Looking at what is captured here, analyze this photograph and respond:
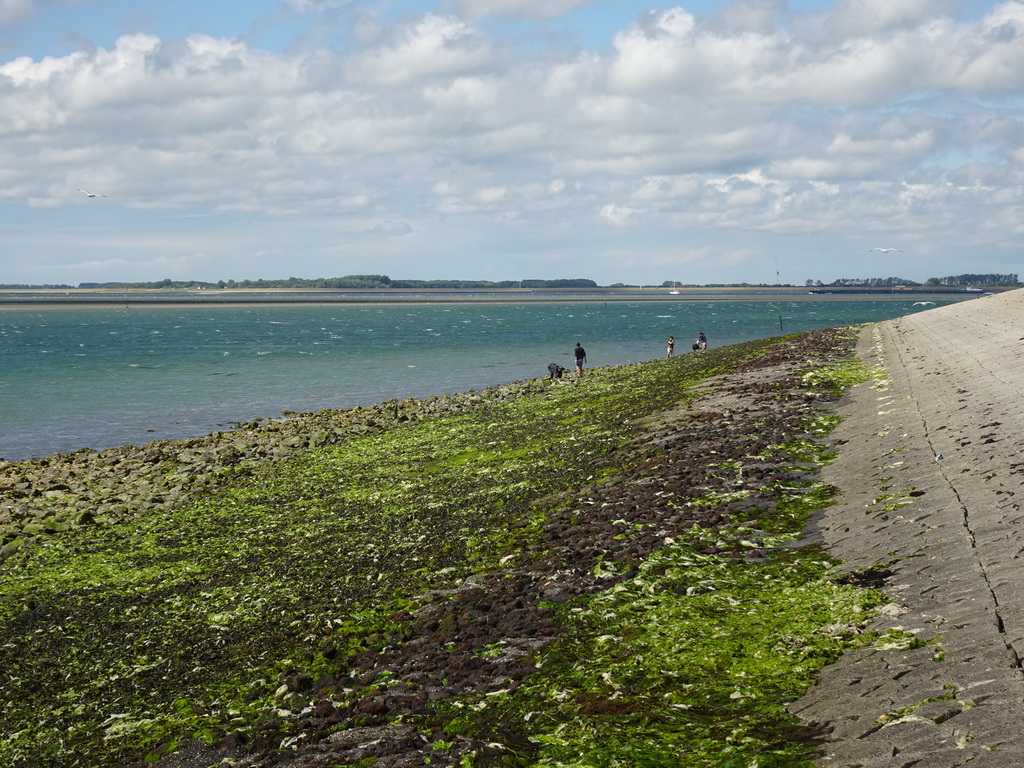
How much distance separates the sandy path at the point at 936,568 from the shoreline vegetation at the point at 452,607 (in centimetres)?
50

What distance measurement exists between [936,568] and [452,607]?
7.10 meters

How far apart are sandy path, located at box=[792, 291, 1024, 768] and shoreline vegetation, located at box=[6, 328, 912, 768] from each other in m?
0.50

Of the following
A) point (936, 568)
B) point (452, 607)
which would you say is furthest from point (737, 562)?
point (452, 607)

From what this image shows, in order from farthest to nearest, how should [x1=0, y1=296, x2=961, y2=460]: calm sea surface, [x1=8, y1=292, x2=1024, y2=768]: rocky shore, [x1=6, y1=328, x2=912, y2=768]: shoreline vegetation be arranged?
[x1=0, y1=296, x2=961, y2=460]: calm sea surface < [x1=6, y1=328, x2=912, y2=768]: shoreline vegetation < [x1=8, y1=292, x2=1024, y2=768]: rocky shore

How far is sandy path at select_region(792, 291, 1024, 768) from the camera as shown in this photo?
7898 mm

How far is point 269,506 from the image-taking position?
24.6 meters

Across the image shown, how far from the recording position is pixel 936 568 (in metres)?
11.9

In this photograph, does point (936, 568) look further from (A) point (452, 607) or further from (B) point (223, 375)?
(B) point (223, 375)

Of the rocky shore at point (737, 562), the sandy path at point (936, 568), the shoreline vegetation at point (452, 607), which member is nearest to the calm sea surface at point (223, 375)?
the rocky shore at point (737, 562)

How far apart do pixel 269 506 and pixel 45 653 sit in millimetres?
9908

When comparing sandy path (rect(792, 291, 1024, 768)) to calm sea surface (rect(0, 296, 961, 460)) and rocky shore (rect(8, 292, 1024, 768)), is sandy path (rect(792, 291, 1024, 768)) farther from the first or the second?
calm sea surface (rect(0, 296, 961, 460))

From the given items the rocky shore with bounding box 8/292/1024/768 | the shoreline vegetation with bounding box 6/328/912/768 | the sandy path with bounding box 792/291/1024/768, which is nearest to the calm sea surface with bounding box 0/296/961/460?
the rocky shore with bounding box 8/292/1024/768

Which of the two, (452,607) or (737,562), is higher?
(737,562)

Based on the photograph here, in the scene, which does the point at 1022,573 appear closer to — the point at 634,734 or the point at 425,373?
the point at 634,734
